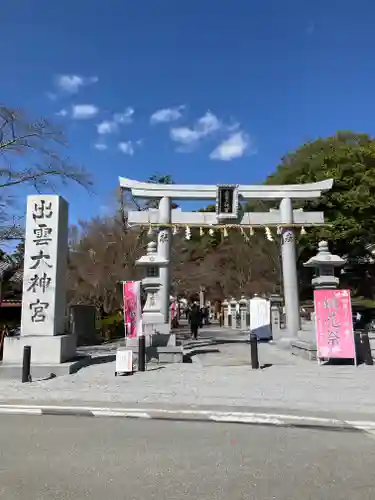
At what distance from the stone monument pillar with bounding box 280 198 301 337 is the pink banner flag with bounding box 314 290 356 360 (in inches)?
211

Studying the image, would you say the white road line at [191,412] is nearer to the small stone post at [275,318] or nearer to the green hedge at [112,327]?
the small stone post at [275,318]

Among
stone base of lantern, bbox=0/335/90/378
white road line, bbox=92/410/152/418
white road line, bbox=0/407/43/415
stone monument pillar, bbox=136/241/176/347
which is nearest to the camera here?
white road line, bbox=92/410/152/418

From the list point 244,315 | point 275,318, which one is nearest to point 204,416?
point 275,318

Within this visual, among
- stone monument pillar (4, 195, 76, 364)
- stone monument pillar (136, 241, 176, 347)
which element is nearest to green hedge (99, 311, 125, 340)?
stone monument pillar (136, 241, 176, 347)

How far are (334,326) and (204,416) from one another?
6.65 metres

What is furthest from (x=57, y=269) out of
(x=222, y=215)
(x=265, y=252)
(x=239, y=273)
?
(x=239, y=273)

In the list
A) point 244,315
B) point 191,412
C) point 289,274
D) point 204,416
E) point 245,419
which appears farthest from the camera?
point 244,315

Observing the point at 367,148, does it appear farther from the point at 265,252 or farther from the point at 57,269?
the point at 57,269

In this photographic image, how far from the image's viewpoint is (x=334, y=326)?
1195 cm

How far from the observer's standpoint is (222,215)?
699 inches

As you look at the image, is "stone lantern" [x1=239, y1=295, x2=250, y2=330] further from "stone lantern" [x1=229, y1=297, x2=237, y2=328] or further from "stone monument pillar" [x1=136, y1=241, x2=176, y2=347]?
"stone monument pillar" [x1=136, y1=241, x2=176, y2=347]

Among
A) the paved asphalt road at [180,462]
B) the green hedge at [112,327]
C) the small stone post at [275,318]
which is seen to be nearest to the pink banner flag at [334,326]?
the paved asphalt road at [180,462]

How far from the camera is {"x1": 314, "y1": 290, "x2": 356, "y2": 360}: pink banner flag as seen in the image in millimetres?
11875

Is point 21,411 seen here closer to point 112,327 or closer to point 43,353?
point 43,353
